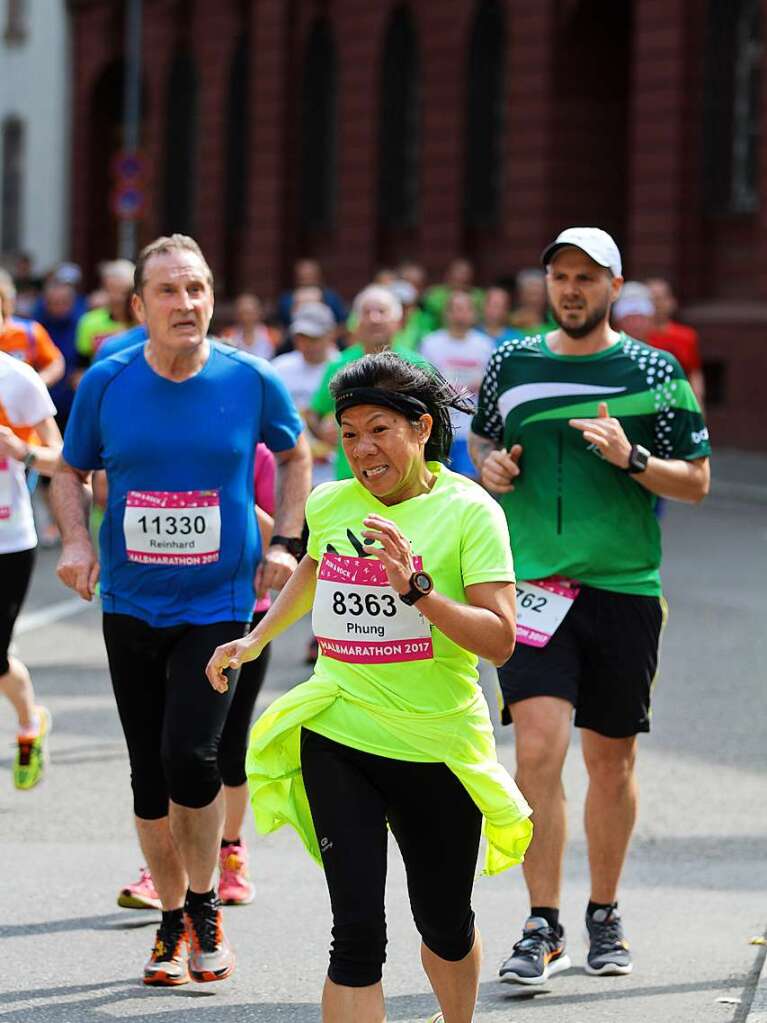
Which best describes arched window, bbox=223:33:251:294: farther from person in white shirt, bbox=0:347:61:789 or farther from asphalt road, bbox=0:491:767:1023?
person in white shirt, bbox=0:347:61:789

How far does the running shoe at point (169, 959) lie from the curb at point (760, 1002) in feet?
4.82

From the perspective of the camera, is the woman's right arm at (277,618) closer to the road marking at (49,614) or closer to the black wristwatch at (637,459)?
the black wristwatch at (637,459)

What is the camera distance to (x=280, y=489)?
21.8ft

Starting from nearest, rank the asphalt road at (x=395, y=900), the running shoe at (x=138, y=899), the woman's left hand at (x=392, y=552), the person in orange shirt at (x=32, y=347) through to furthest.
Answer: the woman's left hand at (x=392, y=552) → the asphalt road at (x=395, y=900) → the running shoe at (x=138, y=899) → the person in orange shirt at (x=32, y=347)

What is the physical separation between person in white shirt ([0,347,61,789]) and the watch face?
2616mm

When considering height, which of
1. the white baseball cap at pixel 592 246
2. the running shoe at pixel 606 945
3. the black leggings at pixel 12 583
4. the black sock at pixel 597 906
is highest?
the white baseball cap at pixel 592 246

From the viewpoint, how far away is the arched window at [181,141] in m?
38.4

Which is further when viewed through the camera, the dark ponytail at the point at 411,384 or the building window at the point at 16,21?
the building window at the point at 16,21

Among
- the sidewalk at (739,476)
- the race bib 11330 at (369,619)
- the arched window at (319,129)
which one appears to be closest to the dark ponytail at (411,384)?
the race bib 11330 at (369,619)

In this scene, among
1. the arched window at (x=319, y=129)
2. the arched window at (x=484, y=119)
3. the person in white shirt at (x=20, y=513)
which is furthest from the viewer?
the arched window at (x=319, y=129)

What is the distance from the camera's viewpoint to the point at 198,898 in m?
6.11

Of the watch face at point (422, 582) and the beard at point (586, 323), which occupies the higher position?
the beard at point (586, 323)

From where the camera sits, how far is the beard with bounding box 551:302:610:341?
20.7ft

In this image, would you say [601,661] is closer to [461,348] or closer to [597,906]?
[597,906]
